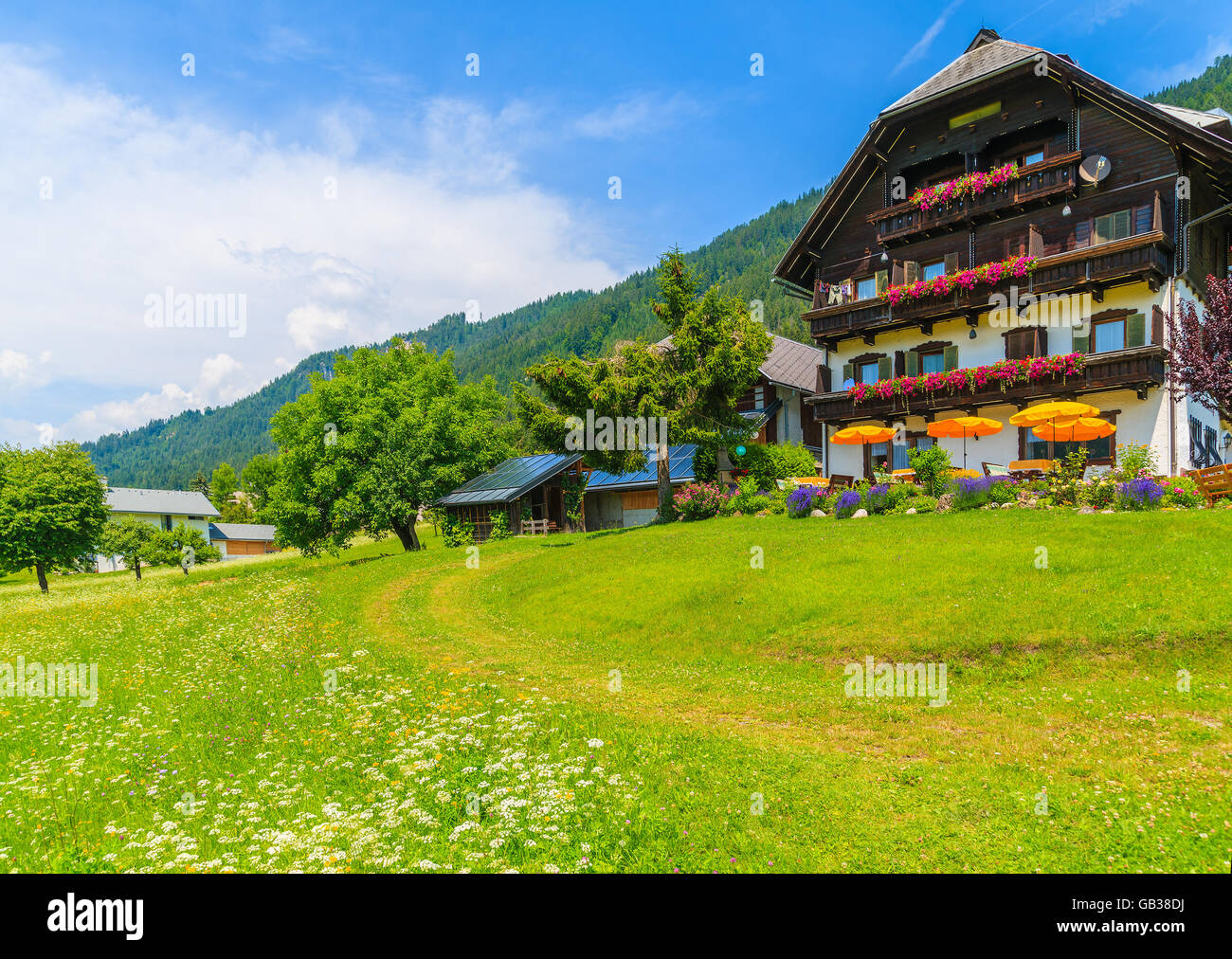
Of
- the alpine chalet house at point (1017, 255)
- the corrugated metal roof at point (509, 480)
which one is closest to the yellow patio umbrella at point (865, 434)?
the alpine chalet house at point (1017, 255)

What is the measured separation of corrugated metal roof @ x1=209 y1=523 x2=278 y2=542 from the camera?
117 m

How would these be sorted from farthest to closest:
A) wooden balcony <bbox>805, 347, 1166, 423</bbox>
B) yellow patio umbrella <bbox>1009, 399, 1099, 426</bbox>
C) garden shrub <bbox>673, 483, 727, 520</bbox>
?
garden shrub <bbox>673, 483, 727, 520</bbox>
wooden balcony <bbox>805, 347, 1166, 423</bbox>
yellow patio umbrella <bbox>1009, 399, 1099, 426</bbox>

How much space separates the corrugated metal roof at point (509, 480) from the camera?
46938mm

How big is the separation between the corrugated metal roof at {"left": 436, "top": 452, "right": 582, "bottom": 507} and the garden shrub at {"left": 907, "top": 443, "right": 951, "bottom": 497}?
81.0 feet

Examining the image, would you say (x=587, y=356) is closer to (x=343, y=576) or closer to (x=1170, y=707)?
(x=343, y=576)

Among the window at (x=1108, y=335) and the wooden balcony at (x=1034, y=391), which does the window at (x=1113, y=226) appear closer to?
the window at (x=1108, y=335)

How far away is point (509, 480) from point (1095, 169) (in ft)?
124

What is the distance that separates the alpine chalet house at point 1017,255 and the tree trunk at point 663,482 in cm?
911

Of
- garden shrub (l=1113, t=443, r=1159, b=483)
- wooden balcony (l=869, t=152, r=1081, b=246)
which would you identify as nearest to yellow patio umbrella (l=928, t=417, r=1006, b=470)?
garden shrub (l=1113, t=443, r=1159, b=483)

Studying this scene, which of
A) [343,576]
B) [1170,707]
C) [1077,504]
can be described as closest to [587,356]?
[343,576]

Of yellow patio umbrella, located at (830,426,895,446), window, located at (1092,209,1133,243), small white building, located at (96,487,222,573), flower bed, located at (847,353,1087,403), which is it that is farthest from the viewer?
small white building, located at (96,487,222,573)

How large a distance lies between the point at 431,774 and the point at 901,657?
996cm

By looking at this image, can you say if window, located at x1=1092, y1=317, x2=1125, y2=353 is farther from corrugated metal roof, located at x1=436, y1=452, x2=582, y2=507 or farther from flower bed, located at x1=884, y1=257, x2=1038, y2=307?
corrugated metal roof, located at x1=436, y1=452, x2=582, y2=507
